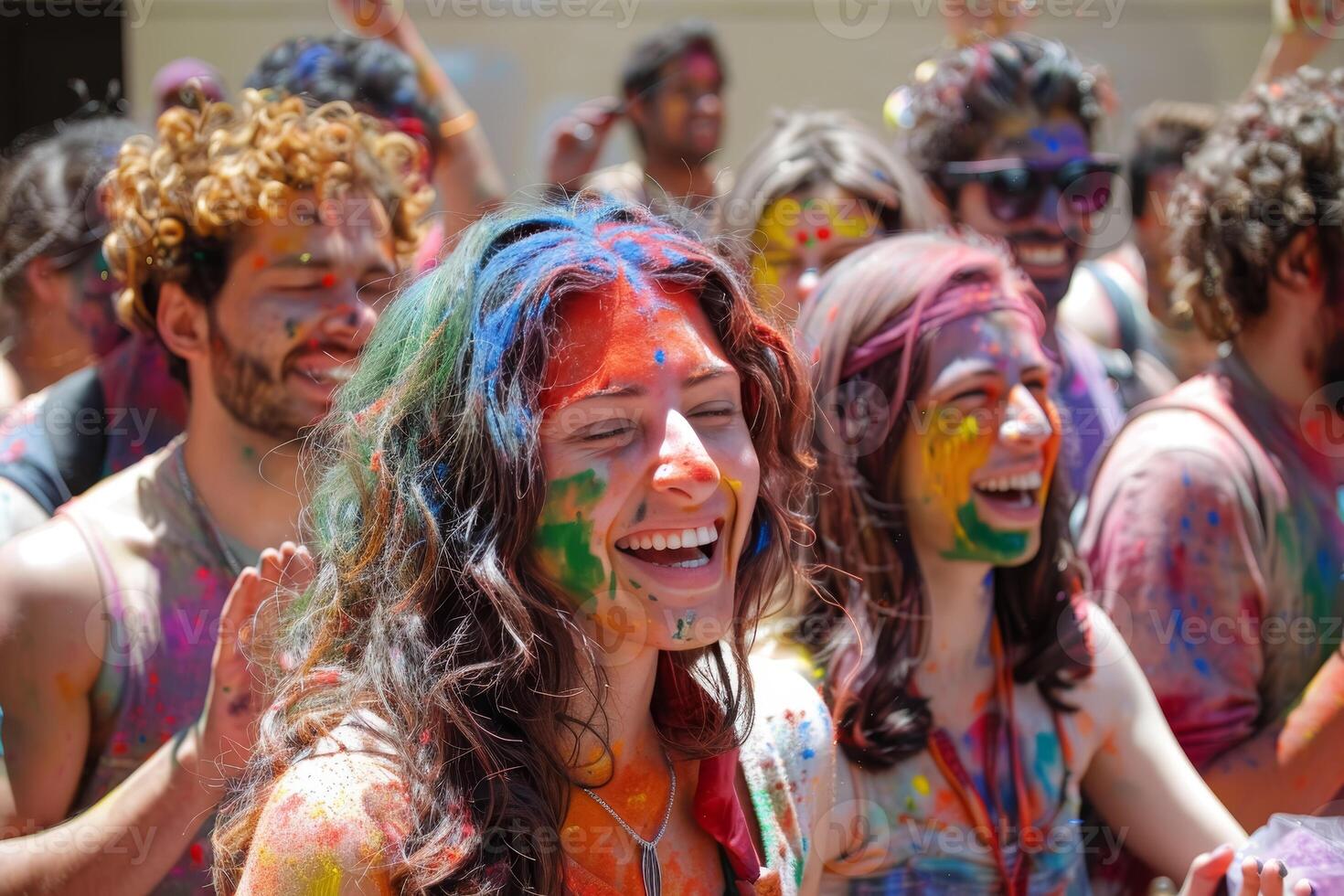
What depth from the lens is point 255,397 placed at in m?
2.64

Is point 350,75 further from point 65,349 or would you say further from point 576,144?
point 65,349

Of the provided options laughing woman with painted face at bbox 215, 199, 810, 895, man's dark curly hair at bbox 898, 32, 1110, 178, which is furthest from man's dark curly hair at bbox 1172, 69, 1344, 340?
laughing woman with painted face at bbox 215, 199, 810, 895

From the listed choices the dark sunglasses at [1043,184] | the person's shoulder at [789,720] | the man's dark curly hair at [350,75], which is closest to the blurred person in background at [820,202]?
the dark sunglasses at [1043,184]

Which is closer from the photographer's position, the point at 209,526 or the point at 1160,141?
the point at 209,526

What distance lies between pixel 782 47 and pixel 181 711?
17.1 ft

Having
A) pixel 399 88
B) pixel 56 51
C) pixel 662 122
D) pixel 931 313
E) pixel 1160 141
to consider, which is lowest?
pixel 931 313

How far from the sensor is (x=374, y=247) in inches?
110

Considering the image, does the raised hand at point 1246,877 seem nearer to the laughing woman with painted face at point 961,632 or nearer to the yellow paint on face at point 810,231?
the laughing woman with painted face at point 961,632

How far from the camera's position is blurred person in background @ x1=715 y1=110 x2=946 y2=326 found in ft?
11.8

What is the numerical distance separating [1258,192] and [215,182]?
231 centimetres

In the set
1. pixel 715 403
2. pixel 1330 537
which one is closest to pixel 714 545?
pixel 715 403

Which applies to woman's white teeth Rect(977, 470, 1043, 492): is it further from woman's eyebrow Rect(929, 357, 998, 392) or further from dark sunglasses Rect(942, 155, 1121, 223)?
dark sunglasses Rect(942, 155, 1121, 223)

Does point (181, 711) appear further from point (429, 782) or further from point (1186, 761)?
point (1186, 761)

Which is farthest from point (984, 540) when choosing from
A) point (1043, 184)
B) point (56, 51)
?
point (56, 51)
